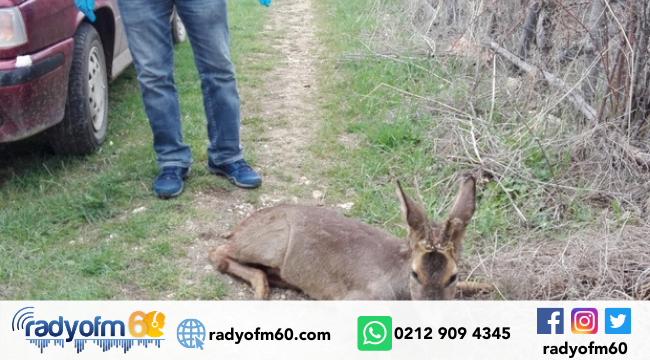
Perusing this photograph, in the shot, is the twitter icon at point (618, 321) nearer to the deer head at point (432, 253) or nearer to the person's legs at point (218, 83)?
the deer head at point (432, 253)

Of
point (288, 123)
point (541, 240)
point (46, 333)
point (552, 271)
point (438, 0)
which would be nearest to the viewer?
point (46, 333)

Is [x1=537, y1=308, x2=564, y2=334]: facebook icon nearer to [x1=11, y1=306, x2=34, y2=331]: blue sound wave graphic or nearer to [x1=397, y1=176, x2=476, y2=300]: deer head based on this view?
[x1=397, y1=176, x2=476, y2=300]: deer head

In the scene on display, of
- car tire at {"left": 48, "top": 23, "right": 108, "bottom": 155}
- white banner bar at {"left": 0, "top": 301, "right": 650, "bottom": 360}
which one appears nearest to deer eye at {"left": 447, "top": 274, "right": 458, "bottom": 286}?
white banner bar at {"left": 0, "top": 301, "right": 650, "bottom": 360}

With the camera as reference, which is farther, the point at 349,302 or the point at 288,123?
the point at 288,123

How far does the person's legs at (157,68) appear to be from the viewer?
450 centimetres

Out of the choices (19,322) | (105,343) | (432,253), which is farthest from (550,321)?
(19,322)

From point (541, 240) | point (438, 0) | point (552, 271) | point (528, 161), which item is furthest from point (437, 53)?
point (552, 271)

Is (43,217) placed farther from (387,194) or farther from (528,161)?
(528,161)

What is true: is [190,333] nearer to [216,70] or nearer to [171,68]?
[216,70]

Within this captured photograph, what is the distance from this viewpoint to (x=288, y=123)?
20.4 feet

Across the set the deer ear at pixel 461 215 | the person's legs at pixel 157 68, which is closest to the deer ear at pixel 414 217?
the deer ear at pixel 461 215

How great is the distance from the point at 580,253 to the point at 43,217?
3146 mm

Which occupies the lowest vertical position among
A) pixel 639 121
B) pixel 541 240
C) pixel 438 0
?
pixel 541 240

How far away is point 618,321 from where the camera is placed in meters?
3.26
